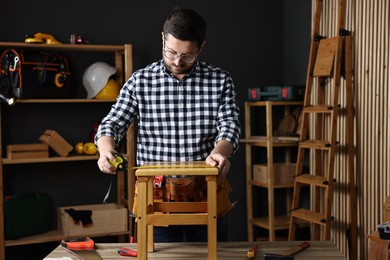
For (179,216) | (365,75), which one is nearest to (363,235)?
(365,75)

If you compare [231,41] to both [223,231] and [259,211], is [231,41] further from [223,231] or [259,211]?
[223,231]

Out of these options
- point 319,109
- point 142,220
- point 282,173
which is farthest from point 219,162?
point 282,173

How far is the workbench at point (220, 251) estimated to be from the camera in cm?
210

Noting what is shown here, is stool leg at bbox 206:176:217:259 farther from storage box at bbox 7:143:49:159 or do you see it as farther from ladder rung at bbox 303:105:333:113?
storage box at bbox 7:143:49:159

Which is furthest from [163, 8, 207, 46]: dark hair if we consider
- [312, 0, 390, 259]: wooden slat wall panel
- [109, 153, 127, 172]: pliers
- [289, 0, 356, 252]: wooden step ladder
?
[289, 0, 356, 252]: wooden step ladder

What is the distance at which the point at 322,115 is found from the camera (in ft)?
15.0

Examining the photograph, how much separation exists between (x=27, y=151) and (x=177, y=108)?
8.23 feet

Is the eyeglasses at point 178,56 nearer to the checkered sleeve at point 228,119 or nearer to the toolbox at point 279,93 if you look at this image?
the checkered sleeve at point 228,119

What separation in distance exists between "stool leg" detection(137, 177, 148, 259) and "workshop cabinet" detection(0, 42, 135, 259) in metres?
2.80

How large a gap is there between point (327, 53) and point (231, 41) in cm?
137

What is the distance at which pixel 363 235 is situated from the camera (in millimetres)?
4176

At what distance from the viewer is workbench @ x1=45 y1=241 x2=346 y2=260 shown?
2104 millimetres

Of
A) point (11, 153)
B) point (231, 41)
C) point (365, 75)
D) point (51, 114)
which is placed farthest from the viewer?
point (231, 41)

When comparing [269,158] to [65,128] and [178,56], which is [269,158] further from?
[178,56]
